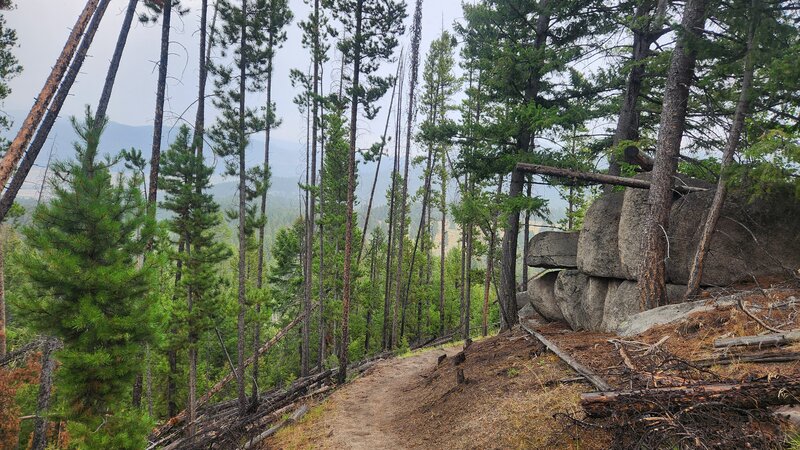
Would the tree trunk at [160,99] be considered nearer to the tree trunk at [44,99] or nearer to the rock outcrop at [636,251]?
the tree trunk at [44,99]

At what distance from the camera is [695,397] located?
350 centimetres

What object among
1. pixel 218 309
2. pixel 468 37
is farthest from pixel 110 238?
pixel 468 37

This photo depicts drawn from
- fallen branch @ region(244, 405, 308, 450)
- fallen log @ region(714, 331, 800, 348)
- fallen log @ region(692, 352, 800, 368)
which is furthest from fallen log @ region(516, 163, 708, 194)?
fallen branch @ region(244, 405, 308, 450)

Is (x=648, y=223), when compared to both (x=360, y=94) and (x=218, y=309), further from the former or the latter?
(x=218, y=309)

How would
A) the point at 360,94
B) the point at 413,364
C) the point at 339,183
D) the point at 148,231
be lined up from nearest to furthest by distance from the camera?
the point at 148,231, the point at 360,94, the point at 413,364, the point at 339,183

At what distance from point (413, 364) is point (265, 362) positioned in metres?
18.5

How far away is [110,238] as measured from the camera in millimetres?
7520

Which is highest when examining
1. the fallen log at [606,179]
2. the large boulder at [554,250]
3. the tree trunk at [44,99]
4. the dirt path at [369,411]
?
the tree trunk at [44,99]

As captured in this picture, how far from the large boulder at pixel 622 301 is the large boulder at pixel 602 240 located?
43cm

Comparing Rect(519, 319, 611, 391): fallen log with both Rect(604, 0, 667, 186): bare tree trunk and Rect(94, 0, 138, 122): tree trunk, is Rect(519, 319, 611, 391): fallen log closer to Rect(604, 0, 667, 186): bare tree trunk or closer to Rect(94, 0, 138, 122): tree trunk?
Rect(604, 0, 667, 186): bare tree trunk

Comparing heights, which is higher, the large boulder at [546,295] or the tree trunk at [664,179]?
the tree trunk at [664,179]

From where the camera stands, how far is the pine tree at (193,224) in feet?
42.4

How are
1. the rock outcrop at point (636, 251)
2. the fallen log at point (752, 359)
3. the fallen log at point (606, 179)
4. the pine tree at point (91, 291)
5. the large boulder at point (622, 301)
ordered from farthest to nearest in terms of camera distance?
the fallen log at point (606, 179), the large boulder at point (622, 301), the rock outcrop at point (636, 251), the pine tree at point (91, 291), the fallen log at point (752, 359)

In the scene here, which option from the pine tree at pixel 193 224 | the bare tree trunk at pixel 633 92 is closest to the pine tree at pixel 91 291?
the pine tree at pixel 193 224
